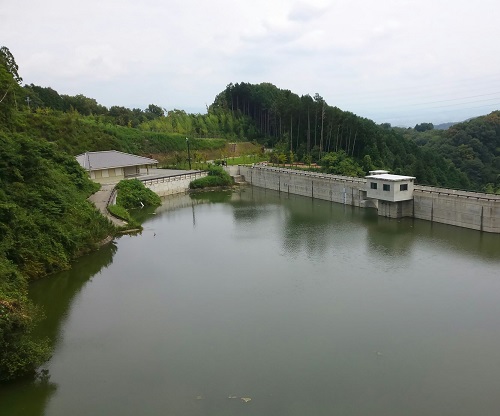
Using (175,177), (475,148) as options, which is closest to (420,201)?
(175,177)

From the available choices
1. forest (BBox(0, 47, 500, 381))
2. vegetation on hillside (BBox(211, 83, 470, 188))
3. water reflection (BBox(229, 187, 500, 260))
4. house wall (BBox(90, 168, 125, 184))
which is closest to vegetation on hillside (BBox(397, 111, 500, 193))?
forest (BBox(0, 47, 500, 381))

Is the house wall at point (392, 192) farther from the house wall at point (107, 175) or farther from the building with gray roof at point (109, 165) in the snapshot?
the house wall at point (107, 175)

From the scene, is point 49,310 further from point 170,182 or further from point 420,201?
point 170,182

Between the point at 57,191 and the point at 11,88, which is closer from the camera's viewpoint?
the point at 57,191

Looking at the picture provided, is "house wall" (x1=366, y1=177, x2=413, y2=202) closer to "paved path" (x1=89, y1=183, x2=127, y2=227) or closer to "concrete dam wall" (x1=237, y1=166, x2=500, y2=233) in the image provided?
"concrete dam wall" (x1=237, y1=166, x2=500, y2=233)

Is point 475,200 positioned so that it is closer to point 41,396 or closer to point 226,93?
point 41,396

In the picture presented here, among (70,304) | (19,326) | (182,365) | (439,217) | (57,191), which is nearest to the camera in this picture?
(19,326)

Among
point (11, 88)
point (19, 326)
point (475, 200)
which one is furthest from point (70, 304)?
point (475, 200)

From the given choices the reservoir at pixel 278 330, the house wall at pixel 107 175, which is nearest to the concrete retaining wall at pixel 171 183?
the house wall at pixel 107 175
